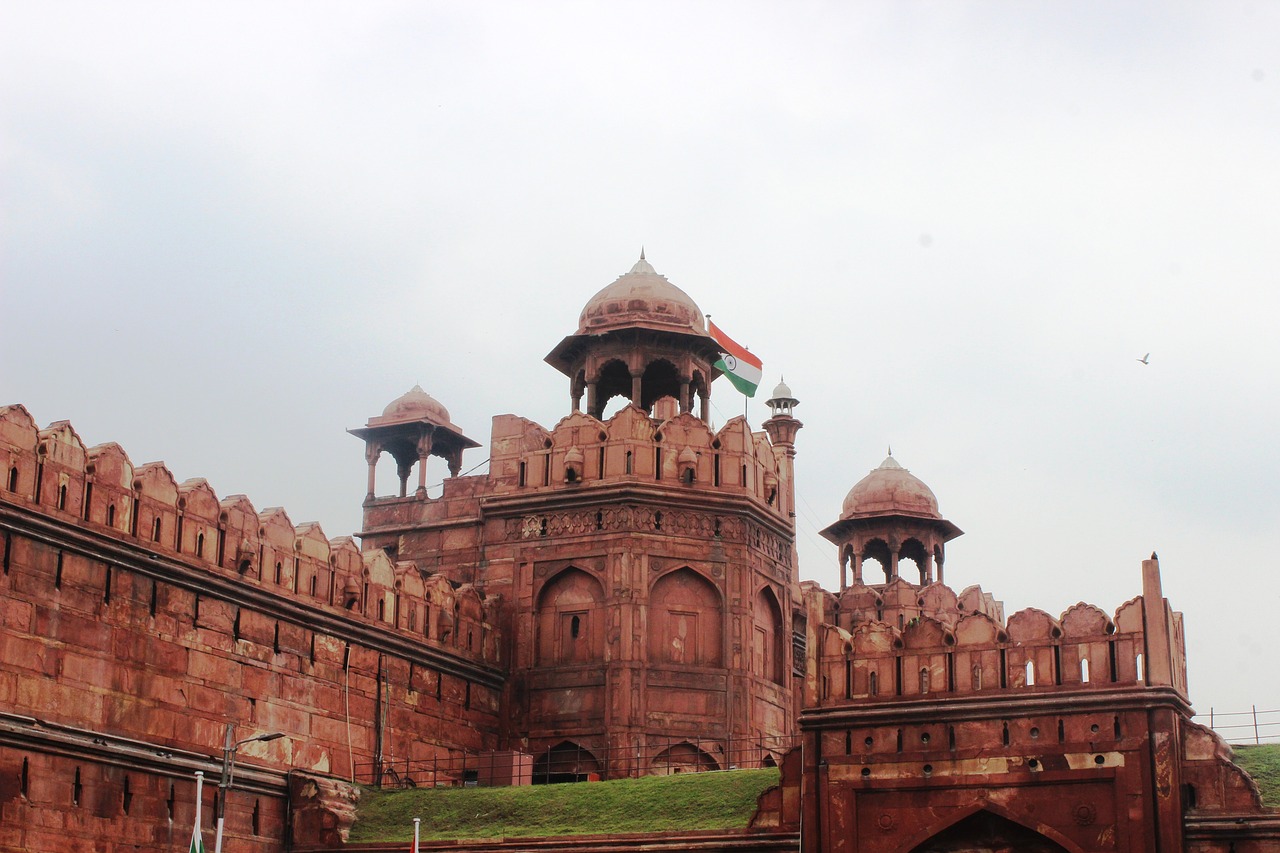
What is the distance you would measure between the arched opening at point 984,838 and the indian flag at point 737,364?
603 inches

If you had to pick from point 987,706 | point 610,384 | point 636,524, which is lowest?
point 987,706

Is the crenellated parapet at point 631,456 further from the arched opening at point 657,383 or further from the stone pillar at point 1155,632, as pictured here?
the stone pillar at point 1155,632

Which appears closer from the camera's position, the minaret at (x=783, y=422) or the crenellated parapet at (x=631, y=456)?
the crenellated parapet at (x=631, y=456)

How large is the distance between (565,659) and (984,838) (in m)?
11.9

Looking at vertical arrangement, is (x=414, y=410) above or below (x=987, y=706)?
above

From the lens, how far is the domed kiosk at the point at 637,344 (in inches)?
1553

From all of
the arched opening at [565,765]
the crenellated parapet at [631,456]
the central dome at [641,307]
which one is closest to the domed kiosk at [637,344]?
the central dome at [641,307]

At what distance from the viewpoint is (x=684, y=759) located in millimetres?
35281

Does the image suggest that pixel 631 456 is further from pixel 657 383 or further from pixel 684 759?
pixel 684 759

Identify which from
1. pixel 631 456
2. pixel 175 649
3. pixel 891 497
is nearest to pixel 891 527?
pixel 891 497

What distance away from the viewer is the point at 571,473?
37344 millimetres

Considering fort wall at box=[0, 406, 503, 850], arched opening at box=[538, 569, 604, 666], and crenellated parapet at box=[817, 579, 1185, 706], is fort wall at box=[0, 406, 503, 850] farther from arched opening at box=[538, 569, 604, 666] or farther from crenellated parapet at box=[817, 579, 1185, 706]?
crenellated parapet at box=[817, 579, 1185, 706]

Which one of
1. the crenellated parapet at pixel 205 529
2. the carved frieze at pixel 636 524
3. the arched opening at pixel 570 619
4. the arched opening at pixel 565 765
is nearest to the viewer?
the crenellated parapet at pixel 205 529

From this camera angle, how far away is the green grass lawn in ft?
83.8
